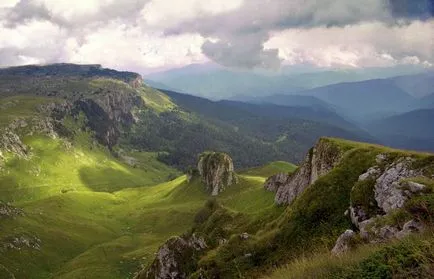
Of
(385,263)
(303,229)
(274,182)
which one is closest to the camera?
(385,263)

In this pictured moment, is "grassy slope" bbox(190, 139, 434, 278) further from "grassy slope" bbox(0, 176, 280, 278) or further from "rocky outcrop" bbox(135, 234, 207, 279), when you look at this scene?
"grassy slope" bbox(0, 176, 280, 278)

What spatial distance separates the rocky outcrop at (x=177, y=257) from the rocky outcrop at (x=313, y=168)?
50.2 feet

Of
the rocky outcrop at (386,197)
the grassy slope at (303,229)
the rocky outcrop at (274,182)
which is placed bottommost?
the rocky outcrop at (274,182)

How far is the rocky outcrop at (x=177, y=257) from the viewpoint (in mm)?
53312

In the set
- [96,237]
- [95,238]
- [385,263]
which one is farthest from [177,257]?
[96,237]

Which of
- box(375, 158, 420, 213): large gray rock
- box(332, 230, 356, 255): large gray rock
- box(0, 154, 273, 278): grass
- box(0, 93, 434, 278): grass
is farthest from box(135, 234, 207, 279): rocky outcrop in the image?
box(0, 154, 273, 278): grass

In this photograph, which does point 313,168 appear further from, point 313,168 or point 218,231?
point 218,231

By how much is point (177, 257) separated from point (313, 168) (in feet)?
70.1

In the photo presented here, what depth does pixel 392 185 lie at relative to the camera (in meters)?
31.8

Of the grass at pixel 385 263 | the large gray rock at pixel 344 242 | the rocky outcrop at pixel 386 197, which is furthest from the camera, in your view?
the large gray rock at pixel 344 242

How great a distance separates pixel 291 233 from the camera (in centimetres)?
3566

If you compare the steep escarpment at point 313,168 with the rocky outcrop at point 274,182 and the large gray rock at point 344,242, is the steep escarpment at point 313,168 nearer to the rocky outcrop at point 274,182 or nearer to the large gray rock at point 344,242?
the large gray rock at point 344,242

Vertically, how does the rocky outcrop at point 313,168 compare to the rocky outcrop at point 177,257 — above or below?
above

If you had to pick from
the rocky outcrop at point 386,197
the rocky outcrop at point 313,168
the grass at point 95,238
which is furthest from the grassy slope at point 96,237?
the rocky outcrop at point 386,197
